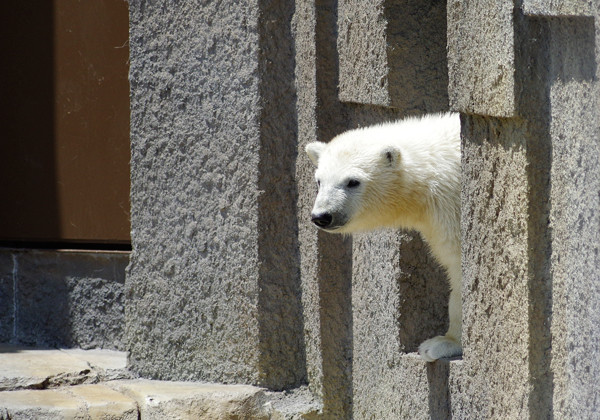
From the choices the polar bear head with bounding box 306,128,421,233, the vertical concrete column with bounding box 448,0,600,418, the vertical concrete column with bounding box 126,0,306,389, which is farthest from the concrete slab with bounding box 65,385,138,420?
the vertical concrete column with bounding box 448,0,600,418

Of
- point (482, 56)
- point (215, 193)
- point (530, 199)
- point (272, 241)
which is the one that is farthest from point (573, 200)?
point (215, 193)

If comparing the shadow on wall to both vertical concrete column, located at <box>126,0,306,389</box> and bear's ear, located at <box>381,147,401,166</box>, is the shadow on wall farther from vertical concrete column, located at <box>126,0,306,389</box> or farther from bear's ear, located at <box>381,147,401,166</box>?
bear's ear, located at <box>381,147,401,166</box>

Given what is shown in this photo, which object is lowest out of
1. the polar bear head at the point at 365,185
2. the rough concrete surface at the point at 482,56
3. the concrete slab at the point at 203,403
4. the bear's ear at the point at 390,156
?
the concrete slab at the point at 203,403

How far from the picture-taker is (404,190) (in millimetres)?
3465

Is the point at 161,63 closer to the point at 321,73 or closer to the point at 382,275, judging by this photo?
the point at 321,73

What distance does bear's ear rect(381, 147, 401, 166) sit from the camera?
134 inches

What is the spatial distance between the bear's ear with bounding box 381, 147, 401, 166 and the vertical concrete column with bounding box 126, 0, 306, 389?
2.69 ft

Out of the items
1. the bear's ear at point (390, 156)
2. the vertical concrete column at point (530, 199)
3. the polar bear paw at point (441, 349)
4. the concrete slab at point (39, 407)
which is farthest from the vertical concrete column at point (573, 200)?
the concrete slab at point (39, 407)

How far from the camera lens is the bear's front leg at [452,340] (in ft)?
11.0

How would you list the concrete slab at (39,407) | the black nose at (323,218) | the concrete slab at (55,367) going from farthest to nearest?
the concrete slab at (55,367), the concrete slab at (39,407), the black nose at (323,218)

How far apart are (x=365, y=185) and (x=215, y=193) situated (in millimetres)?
1013

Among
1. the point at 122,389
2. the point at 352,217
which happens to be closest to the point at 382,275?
the point at 352,217

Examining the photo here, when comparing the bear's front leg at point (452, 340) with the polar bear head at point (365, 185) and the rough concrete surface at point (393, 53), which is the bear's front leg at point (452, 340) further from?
the rough concrete surface at point (393, 53)

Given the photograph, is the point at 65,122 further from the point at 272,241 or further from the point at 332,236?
the point at 332,236
